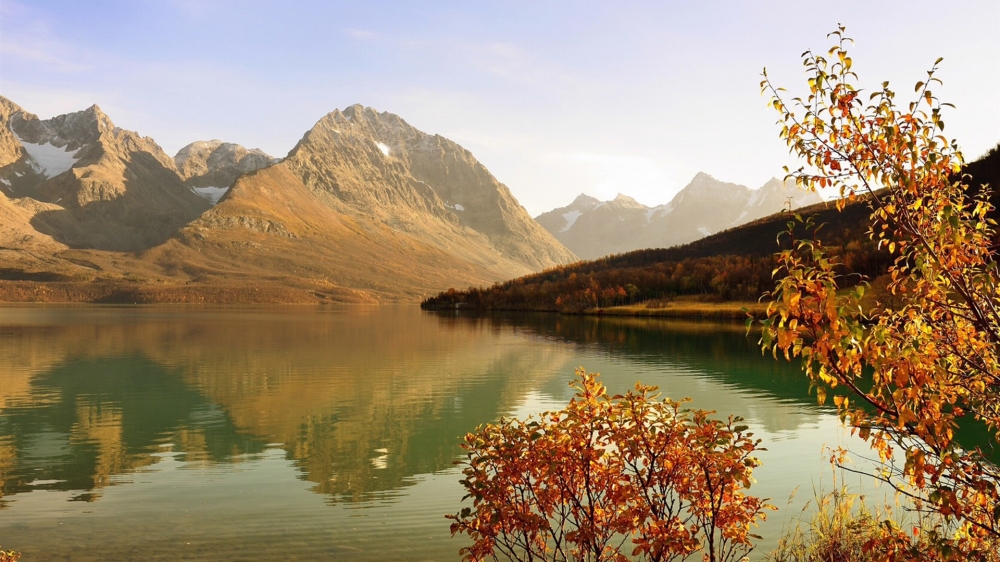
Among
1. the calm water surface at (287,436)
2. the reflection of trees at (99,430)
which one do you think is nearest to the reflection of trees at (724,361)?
the calm water surface at (287,436)

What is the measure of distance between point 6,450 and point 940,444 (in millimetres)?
28471

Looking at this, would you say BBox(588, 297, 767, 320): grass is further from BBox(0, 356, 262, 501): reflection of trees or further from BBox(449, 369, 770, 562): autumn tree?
BBox(449, 369, 770, 562): autumn tree

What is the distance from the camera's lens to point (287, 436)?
86.2 feet

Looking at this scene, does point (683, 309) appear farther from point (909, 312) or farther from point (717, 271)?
point (909, 312)

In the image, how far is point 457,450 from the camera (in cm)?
2380

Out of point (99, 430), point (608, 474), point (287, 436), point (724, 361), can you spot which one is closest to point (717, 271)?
point (724, 361)

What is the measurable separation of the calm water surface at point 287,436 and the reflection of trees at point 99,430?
0.46 feet

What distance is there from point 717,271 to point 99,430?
13345 centimetres

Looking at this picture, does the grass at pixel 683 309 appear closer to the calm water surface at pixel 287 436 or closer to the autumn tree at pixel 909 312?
the calm water surface at pixel 287 436

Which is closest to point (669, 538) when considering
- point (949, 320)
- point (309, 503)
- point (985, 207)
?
point (949, 320)

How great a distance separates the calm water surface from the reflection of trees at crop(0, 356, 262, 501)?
0.46 ft

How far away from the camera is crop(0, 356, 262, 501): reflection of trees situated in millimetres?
20672

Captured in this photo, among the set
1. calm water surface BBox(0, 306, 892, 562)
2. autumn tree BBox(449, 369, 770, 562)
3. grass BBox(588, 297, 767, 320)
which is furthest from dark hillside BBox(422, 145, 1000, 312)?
autumn tree BBox(449, 369, 770, 562)

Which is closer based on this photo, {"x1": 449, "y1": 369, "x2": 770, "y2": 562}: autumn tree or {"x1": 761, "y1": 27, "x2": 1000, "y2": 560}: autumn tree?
{"x1": 761, "y1": 27, "x2": 1000, "y2": 560}: autumn tree
